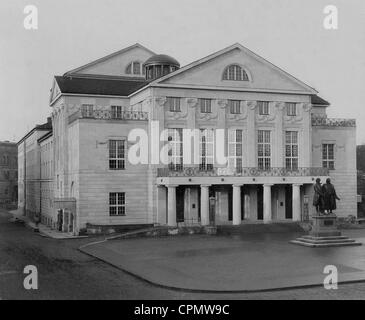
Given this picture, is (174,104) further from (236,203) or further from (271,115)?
(236,203)

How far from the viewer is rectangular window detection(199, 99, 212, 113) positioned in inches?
1932

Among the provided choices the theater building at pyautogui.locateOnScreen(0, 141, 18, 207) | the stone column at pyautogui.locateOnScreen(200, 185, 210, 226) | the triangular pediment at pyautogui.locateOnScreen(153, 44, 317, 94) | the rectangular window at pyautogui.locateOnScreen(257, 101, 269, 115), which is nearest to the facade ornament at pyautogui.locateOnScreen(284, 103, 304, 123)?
the triangular pediment at pyautogui.locateOnScreen(153, 44, 317, 94)

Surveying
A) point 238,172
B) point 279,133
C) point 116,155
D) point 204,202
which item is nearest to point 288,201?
point 279,133

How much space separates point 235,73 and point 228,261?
24762 millimetres

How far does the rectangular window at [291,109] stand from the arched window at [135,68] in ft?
64.7

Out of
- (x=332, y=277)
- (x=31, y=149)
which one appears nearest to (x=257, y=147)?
(x=332, y=277)

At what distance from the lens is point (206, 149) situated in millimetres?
48875

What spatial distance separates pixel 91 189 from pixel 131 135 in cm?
539

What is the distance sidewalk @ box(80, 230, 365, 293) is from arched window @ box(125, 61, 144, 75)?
28.7 m

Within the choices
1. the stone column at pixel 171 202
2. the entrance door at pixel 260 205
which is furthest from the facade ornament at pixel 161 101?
the entrance door at pixel 260 205

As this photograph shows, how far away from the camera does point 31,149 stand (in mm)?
81000

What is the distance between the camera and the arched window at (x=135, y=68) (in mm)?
64625

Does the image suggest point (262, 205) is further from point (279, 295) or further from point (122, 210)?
point (279, 295)

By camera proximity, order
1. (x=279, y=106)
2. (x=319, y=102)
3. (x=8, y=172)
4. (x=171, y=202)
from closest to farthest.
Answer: (x=171, y=202) → (x=279, y=106) → (x=319, y=102) → (x=8, y=172)
